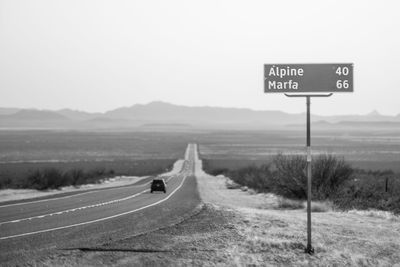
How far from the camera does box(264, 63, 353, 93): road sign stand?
9.22 meters

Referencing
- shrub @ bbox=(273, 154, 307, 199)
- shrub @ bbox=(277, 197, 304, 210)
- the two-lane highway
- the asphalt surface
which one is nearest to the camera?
the asphalt surface

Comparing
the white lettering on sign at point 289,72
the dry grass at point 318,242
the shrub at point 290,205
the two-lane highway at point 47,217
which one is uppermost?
the white lettering on sign at point 289,72

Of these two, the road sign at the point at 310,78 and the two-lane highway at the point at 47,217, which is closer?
the road sign at the point at 310,78

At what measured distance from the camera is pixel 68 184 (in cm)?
3731

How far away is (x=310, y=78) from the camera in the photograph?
925 centimetres

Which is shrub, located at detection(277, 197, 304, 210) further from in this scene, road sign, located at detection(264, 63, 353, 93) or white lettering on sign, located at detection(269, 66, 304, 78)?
white lettering on sign, located at detection(269, 66, 304, 78)

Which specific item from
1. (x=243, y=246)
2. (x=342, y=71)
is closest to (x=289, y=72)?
(x=342, y=71)

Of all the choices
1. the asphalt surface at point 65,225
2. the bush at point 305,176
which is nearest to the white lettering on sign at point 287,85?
the asphalt surface at point 65,225

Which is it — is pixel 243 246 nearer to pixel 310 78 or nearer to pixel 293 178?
pixel 310 78

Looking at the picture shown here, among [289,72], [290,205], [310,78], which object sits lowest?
[290,205]

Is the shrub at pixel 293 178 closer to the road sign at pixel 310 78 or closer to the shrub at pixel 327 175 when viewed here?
the shrub at pixel 327 175

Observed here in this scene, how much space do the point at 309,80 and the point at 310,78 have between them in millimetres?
41

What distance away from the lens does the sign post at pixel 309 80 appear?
9.22 meters

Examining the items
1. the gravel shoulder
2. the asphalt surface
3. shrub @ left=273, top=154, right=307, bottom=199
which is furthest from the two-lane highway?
shrub @ left=273, top=154, right=307, bottom=199
